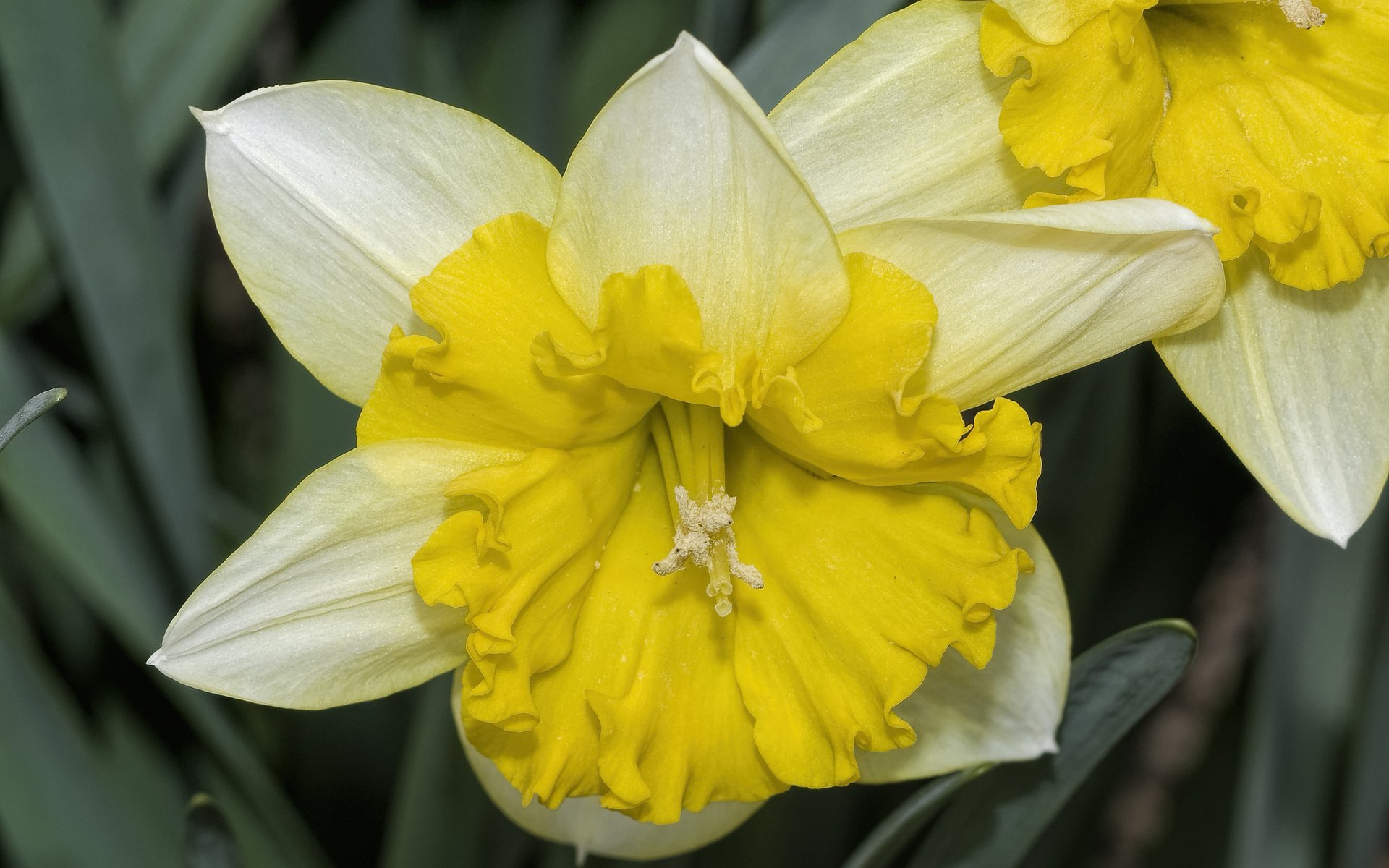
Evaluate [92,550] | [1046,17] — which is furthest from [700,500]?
[92,550]

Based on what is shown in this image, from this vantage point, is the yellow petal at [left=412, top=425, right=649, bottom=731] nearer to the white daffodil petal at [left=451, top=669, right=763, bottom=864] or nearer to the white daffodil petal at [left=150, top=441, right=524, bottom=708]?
the white daffodil petal at [left=150, top=441, right=524, bottom=708]

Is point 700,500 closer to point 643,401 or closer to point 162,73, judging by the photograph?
point 643,401

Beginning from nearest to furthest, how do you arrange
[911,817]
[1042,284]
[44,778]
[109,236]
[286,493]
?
[1042,284]
[911,817]
[44,778]
[109,236]
[286,493]

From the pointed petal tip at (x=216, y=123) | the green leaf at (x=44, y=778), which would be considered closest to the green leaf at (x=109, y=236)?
the green leaf at (x=44, y=778)

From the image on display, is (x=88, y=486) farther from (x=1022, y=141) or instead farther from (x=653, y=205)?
(x=1022, y=141)

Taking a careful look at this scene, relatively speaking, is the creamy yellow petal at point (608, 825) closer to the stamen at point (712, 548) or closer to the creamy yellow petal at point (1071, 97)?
the stamen at point (712, 548)
